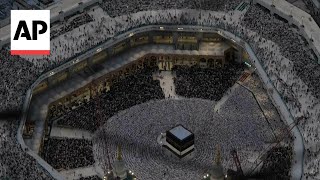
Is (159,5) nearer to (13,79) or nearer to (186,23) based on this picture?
(186,23)

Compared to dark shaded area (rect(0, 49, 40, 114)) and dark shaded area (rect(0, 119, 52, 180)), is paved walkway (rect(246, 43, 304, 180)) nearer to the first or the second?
dark shaded area (rect(0, 119, 52, 180))

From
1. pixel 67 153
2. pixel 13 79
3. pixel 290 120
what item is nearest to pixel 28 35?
pixel 13 79

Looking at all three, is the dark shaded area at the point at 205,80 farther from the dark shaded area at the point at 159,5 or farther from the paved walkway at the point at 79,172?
the paved walkway at the point at 79,172

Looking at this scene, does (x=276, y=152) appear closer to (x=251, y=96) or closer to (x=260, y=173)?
(x=260, y=173)

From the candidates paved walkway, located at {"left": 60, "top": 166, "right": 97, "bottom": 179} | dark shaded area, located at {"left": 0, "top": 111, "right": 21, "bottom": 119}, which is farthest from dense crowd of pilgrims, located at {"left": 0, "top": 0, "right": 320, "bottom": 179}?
paved walkway, located at {"left": 60, "top": 166, "right": 97, "bottom": 179}

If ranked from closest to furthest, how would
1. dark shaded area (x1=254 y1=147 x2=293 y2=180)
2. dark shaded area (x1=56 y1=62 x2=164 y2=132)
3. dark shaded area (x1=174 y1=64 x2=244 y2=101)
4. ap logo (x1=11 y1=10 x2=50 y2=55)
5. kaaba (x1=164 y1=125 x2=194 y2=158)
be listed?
dark shaded area (x1=254 y1=147 x2=293 y2=180)
kaaba (x1=164 y1=125 x2=194 y2=158)
dark shaded area (x1=56 y1=62 x2=164 y2=132)
ap logo (x1=11 y1=10 x2=50 y2=55)
dark shaded area (x1=174 y1=64 x2=244 y2=101)

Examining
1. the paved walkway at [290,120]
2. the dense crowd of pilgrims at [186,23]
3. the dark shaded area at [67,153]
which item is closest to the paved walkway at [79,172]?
the dark shaded area at [67,153]

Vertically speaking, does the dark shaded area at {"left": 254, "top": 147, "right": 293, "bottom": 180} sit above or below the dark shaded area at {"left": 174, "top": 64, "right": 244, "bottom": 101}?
below
